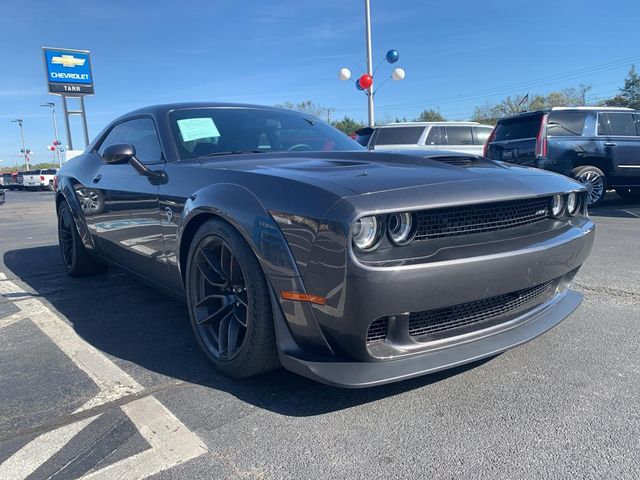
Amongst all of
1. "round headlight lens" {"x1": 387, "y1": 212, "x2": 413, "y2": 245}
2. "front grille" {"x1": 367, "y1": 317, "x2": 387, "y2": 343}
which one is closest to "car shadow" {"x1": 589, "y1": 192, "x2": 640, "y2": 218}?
"round headlight lens" {"x1": 387, "y1": 212, "x2": 413, "y2": 245}

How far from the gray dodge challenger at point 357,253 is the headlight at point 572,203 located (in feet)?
0.03

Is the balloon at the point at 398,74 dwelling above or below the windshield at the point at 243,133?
above

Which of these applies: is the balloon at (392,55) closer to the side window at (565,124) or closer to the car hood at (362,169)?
the side window at (565,124)

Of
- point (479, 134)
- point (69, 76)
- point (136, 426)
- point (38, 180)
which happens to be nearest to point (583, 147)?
point (479, 134)

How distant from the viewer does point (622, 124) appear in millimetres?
9156

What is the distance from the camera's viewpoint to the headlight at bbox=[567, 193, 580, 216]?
109 inches

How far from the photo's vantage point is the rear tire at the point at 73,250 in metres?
4.59

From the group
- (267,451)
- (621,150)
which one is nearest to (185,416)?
(267,451)

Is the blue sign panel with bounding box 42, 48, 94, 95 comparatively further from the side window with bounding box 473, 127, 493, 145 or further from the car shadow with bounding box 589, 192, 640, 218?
the car shadow with bounding box 589, 192, 640, 218

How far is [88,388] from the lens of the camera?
2459 mm

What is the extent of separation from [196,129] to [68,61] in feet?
100

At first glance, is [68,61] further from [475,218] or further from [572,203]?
[475,218]

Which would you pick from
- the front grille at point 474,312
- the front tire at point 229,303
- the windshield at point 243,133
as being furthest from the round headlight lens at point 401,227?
the windshield at point 243,133

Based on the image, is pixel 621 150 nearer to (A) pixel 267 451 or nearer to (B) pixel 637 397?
(B) pixel 637 397
